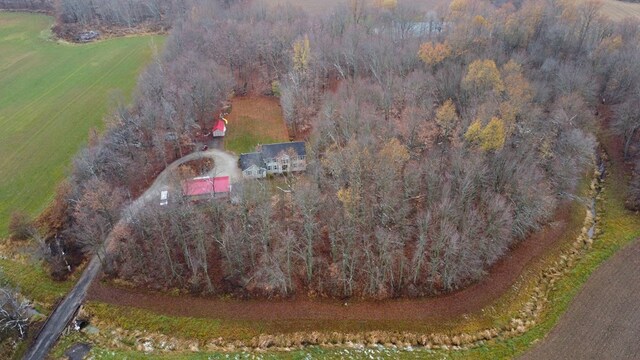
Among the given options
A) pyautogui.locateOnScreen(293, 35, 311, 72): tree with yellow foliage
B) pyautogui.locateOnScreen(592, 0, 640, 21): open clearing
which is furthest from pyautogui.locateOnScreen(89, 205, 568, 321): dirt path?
pyautogui.locateOnScreen(592, 0, 640, 21): open clearing

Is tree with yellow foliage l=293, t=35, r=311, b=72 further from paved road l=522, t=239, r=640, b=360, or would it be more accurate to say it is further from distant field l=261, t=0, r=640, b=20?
paved road l=522, t=239, r=640, b=360

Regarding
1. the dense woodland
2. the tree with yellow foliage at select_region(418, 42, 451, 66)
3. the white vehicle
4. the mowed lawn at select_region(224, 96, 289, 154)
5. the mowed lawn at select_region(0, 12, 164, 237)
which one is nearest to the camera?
the dense woodland

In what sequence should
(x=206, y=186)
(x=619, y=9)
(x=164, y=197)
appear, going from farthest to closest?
1. (x=619, y=9)
2. (x=206, y=186)
3. (x=164, y=197)

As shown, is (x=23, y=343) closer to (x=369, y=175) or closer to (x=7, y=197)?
(x=7, y=197)

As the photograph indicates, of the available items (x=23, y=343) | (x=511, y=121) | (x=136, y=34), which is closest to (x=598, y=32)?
(x=511, y=121)

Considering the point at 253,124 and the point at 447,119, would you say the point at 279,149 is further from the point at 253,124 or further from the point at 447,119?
the point at 447,119

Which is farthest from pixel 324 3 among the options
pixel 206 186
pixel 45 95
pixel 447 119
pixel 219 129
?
pixel 206 186
